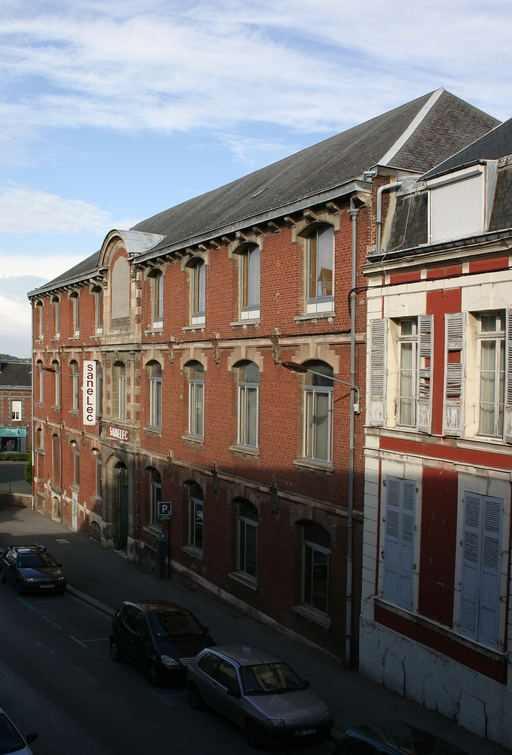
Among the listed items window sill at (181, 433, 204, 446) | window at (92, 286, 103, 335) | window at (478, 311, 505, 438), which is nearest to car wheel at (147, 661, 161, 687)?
window at (478, 311, 505, 438)

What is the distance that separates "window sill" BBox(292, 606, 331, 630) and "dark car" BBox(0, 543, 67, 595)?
9.54 metres

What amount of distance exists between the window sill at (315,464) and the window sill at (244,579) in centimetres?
453

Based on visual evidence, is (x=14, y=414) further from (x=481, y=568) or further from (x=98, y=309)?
(x=481, y=568)

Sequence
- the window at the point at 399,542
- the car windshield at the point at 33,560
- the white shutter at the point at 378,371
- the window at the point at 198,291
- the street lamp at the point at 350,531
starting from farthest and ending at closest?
the car windshield at the point at 33,560 < the window at the point at 198,291 < the street lamp at the point at 350,531 < the white shutter at the point at 378,371 < the window at the point at 399,542

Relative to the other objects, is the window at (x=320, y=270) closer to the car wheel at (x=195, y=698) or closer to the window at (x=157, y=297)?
the car wheel at (x=195, y=698)

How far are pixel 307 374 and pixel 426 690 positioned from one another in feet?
26.6

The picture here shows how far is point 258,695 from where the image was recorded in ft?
45.3

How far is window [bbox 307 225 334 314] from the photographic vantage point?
61.5ft

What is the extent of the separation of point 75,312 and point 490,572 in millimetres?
A: 28466

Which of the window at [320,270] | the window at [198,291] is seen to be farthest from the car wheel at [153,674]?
the window at [198,291]

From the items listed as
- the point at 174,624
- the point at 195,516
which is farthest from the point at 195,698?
the point at 195,516

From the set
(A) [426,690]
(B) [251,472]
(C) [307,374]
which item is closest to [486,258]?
(C) [307,374]

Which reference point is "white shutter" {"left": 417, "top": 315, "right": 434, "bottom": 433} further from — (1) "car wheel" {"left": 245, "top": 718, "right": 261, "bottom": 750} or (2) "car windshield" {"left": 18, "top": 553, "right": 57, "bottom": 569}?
(2) "car windshield" {"left": 18, "top": 553, "right": 57, "bottom": 569}

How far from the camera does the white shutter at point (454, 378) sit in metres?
14.5
